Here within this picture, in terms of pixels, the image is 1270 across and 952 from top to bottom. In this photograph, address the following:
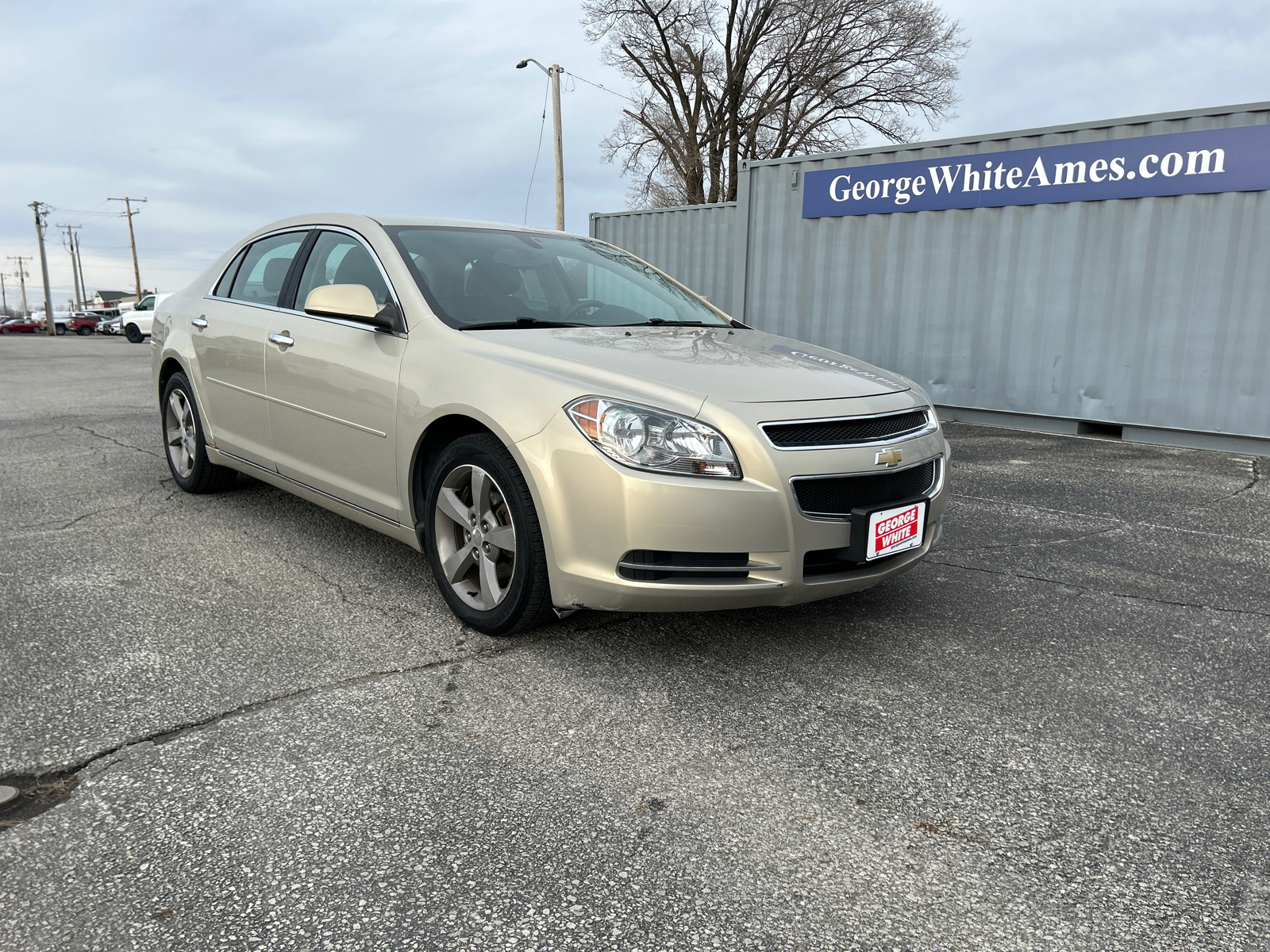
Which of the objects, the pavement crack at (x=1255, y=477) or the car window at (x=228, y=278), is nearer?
the car window at (x=228, y=278)

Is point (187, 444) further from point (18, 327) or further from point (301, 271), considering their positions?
point (18, 327)

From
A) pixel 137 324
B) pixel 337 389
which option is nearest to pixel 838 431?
pixel 337 389

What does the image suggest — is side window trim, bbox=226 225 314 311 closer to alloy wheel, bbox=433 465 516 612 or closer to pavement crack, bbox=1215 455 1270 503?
alloy wheel, bbox=433 465 516 612

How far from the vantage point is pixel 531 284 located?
3.95m

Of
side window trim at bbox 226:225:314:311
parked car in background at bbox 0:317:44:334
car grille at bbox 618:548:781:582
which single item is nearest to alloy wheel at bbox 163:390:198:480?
side window trim at bbox 226:225:314:311

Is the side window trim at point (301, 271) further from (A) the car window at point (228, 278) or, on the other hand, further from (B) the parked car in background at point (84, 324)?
(B) the parked car in background at point (84, 324)

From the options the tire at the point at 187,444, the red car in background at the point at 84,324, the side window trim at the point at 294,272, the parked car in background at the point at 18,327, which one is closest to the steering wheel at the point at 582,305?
the side window trim at the point at 294,272

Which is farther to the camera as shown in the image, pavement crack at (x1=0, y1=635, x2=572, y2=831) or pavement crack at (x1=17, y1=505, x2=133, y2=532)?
pavement crack at (x1=17, y1=505, x2=133, y2=532)

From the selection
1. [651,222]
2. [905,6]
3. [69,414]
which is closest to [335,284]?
[69,414]

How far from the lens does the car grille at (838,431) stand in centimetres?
286

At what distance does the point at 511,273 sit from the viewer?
396 cm

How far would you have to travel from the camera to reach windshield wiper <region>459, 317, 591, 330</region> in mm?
3482

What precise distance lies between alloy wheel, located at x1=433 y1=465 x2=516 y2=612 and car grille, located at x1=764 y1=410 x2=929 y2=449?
0.96 m

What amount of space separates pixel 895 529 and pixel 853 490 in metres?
0.25
